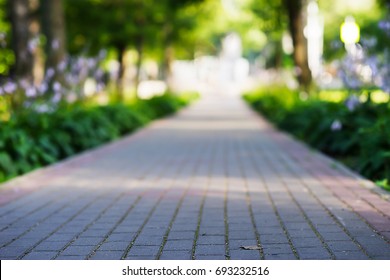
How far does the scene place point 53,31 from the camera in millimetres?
16281

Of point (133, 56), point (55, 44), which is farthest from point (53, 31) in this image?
point (133, 56)

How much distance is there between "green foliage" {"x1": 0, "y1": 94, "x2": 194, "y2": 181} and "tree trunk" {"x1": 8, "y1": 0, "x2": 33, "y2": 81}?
1674 mm

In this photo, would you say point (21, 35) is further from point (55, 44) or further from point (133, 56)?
point (133, 56)

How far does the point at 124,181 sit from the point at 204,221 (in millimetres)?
3001

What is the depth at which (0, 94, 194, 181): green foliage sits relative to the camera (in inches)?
400

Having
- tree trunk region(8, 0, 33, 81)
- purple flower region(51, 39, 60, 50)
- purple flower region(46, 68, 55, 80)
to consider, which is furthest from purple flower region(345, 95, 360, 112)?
tree trunk region(8, 0, 33, 81)

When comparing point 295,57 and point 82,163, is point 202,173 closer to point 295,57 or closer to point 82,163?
point 82,163

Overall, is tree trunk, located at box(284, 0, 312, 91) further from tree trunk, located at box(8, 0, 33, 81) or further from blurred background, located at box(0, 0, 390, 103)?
tree trunk, located at box(8, 0, 33, 81)

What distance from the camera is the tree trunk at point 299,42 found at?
71.9 feet

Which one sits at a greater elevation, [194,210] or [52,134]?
[52,134]

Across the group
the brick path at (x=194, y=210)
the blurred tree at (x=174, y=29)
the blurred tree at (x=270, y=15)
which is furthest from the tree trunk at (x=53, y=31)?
the blurred tree at (x=174, y=29)

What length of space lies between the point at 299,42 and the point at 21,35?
951cm

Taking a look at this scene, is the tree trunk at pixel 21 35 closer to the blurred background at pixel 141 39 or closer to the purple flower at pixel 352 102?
the blurred background at pixel 141 39

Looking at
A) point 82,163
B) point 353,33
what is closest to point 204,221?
point 82,163
